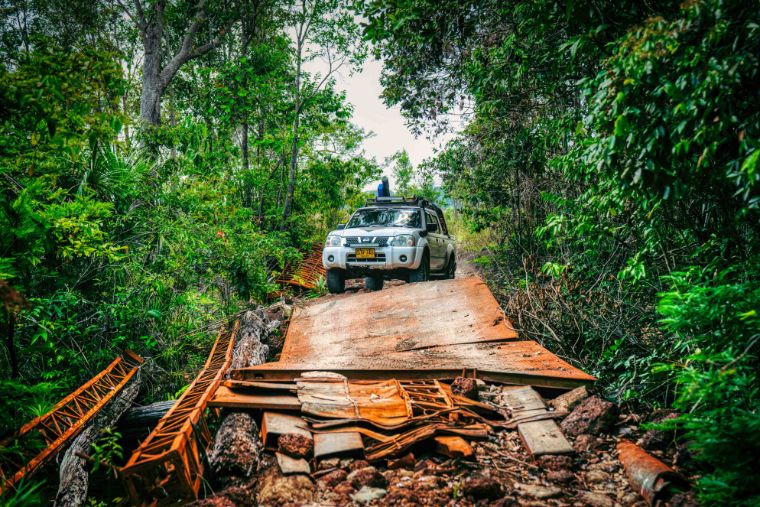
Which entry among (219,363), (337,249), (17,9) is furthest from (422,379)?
(17,9)

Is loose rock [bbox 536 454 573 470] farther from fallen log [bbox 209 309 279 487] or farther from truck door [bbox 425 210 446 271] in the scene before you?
truck door [bbox 425 210 446 271]

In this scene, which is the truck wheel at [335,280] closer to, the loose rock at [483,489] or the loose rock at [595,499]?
the loose rock at [483,489]

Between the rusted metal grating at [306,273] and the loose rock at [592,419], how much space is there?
772 centimetres

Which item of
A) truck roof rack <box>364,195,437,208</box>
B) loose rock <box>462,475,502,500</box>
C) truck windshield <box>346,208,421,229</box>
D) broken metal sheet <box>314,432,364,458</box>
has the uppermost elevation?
truck roof rack <box>364,195,437,208</box>

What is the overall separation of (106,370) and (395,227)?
5448mm

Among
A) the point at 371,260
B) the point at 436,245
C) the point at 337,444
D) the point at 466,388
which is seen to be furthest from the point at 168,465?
the point at 436,245

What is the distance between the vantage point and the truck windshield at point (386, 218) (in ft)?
29.5

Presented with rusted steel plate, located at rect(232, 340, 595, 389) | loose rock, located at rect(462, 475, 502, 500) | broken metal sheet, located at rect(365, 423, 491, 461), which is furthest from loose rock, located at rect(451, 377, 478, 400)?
loose rock, located at rect(462, 475, 502, 500)

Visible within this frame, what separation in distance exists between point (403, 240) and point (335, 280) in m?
1.81

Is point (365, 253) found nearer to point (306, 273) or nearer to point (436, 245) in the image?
point (436, 245)

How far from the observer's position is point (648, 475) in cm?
251

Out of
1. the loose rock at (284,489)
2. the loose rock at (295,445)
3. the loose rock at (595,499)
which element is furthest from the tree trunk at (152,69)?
the loose rock at (595,499)

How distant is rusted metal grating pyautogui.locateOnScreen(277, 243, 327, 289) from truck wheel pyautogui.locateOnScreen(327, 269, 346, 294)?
4.98 feet

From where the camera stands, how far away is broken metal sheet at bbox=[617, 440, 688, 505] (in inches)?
94.6
